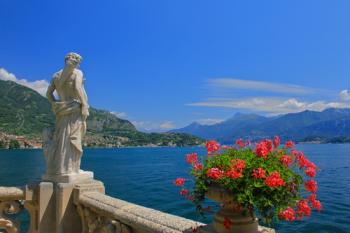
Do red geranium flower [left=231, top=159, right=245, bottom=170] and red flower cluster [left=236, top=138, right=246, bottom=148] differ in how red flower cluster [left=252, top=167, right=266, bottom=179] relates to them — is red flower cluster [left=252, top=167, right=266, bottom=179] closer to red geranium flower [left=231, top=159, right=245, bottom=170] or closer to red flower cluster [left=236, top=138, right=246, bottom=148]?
red geranium flower [left=231, top=159, right=245, bottom=170]

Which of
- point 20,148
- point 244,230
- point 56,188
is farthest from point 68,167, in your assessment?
point 20,148

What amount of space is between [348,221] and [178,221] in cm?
2701

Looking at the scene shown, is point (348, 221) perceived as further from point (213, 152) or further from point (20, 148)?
point (20, 148)

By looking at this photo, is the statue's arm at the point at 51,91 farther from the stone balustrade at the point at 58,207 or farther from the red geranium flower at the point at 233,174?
the red geranium flower at the point at 233,174

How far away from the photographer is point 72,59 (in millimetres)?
5645

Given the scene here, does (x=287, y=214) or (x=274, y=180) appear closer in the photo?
(x=274, y=180)

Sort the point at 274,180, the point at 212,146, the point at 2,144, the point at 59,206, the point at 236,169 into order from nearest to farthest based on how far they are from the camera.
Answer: the point at 274,180 < the point at 236,169 < the point at 212,146 < the point at 59,206 < the point at 2,144

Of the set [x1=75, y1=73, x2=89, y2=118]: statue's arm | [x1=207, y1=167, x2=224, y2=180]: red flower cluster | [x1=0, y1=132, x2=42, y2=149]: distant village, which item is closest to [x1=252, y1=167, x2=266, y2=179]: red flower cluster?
[x1=207, y1=167, x2=224, y2=180]: red flower cluster

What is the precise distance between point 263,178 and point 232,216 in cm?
39

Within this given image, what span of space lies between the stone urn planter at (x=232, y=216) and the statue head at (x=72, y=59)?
347 cm

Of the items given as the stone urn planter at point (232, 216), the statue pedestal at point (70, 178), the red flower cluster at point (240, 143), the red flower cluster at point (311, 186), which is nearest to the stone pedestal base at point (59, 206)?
the statue pedestal at point (70, 178)

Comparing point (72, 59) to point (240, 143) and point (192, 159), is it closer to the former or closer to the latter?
point (192, 159)

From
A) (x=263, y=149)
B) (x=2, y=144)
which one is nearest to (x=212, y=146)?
(x=263, y=149)

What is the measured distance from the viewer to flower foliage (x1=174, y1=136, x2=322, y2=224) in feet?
9.32
